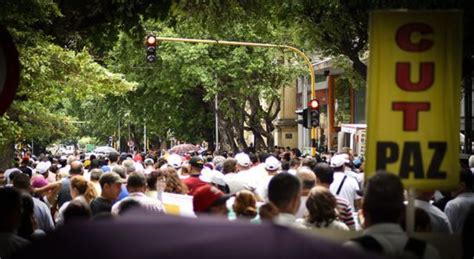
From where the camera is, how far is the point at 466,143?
24219 mm

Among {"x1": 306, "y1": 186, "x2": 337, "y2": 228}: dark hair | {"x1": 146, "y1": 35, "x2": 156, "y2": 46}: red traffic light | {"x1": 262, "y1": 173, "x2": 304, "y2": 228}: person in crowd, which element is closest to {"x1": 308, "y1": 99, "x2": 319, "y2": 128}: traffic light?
{"x1": 146, "y1": 35, "x2": 156, "y2": 46}: red traffic light

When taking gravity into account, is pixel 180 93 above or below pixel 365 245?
above

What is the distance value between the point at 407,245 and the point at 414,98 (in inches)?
45.1

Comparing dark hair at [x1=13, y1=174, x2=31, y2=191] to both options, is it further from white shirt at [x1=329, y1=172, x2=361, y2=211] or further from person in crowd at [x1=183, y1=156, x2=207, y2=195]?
white shirt at [x1=329, y1=172, x2=361, y2=211]

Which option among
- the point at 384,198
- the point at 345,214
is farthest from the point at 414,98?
the point at 345,214

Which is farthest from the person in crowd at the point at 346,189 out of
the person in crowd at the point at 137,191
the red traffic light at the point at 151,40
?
the red traffic light at the point at 151,40

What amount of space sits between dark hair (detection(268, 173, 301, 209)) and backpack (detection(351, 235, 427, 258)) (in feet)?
4.94

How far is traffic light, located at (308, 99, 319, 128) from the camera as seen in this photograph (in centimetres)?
2369

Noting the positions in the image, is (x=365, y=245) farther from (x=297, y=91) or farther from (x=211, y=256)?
(x=297, y=91)

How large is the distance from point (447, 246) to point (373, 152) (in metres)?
0.79

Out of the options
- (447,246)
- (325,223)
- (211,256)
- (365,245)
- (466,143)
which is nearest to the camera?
(211,256)

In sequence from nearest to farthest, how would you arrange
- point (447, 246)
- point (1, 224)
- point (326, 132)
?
point (447, 246)
point (1, 224)
point (326, 132)

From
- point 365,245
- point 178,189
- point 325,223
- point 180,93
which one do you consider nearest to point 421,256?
point 365,245

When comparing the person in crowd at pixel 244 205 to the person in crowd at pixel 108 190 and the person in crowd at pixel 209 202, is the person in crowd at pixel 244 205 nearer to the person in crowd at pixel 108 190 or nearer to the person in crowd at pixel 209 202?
the person in crowd at pixel 209 202
